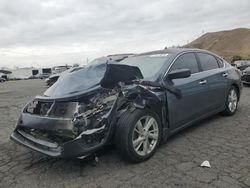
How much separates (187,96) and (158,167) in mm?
1478

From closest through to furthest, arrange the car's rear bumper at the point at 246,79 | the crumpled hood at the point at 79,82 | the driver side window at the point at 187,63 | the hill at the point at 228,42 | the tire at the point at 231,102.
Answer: the crumpled hood at the point at 79,82
the driver side window at the point at 187,63
the tire at the point at 231,102
the car's rear bumper at the point at 246,79
the hill at the point at 228,42

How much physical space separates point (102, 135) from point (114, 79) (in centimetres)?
89

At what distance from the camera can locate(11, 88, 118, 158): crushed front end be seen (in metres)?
3.51

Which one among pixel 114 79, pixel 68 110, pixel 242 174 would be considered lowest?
pixel 242 174

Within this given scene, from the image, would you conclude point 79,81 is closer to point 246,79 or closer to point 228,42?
point 246,79

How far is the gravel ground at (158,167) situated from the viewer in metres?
3.43

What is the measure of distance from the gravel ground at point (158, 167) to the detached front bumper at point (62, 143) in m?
0.37

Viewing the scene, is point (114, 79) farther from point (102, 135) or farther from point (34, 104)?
point (34, 104)

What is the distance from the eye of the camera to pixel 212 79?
556cm

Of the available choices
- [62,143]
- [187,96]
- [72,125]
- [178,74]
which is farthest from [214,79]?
[62,143]

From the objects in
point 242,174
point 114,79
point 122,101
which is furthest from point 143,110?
point 242,174

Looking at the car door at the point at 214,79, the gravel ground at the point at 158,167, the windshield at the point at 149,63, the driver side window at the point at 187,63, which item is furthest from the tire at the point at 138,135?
the car door at the point at 214,79

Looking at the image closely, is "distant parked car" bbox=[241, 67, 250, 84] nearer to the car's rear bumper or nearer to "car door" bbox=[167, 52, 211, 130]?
the car's rear bumper

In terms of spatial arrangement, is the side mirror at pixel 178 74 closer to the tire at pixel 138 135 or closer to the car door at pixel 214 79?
the tire at pixel 138 135
